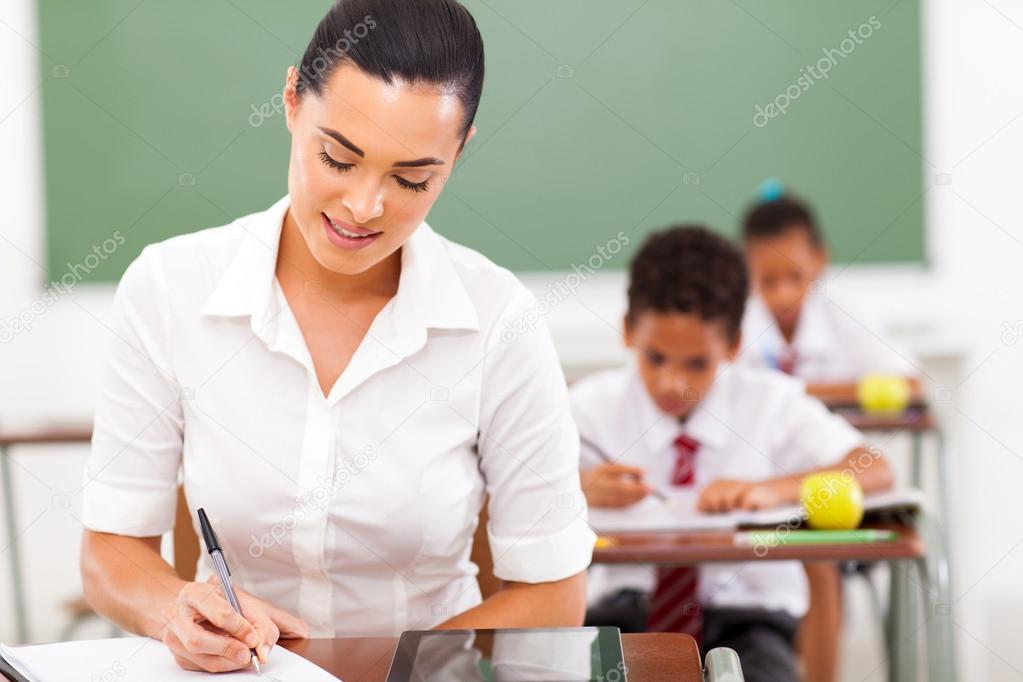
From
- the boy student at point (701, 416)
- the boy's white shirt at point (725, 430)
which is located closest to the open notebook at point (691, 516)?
the boy student at point (701, 416)

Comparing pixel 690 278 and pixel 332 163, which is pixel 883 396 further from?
pixel 332 163

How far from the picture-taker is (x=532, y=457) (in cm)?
130

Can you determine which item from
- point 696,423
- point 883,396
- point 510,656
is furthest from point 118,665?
point 883,396

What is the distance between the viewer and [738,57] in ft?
11.9

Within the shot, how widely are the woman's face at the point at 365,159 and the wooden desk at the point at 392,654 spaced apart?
383 mm

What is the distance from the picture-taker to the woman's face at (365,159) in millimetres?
1119

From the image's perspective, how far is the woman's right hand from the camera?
0.99m

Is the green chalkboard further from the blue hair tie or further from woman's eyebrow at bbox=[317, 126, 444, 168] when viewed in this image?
woman's eyebrow at bbox=[317, 126, 444, 168]

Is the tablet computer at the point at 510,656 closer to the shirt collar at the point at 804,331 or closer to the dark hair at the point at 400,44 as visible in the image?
the dark hair at the point at 400,44

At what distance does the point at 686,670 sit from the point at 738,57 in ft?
9.60

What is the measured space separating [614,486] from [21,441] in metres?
1.65

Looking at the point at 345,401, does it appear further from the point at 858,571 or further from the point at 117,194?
the point at 117,194

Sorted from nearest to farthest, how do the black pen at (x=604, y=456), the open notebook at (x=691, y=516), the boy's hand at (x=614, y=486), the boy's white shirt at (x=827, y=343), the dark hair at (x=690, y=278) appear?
the open notebook at (x=691, y=516) → the boy's hand at (x=614, y=486) → the black pen at (x=604, y=456) → the dark hair at (x=690, y=278) → the boy's white shirt at (x=827, y=343)

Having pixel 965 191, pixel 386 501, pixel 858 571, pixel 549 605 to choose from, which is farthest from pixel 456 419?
pixel 965 191
